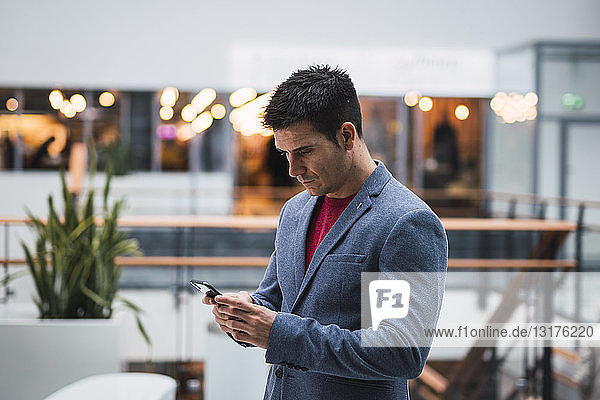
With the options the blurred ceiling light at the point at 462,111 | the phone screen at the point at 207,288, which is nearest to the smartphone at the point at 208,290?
the phone screen at the point at 207,288

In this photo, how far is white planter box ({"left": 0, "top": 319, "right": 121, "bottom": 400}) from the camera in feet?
11.7

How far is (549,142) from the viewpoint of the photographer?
24.5 feet

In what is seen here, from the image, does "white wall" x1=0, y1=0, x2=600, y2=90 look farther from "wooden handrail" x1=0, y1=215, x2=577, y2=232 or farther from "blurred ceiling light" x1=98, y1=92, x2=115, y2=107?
"wooden handrail" x1=0, y1=215, x2=577, y2=232

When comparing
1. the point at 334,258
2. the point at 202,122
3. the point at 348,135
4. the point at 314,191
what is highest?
the point at 202,122

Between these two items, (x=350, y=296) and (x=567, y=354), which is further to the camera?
(x=567, y=354)

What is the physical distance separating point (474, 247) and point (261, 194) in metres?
6.19

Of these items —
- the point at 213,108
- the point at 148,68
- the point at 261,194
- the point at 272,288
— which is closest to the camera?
the point at 272,288

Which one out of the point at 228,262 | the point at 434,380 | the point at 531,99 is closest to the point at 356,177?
the point at 228,262

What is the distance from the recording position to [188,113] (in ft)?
26.7

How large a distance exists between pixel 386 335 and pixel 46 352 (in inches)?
104

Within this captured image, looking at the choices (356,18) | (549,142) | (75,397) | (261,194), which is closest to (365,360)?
(75,397)

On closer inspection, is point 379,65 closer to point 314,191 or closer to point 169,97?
point 169,97

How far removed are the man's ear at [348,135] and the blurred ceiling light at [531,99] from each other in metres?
5.85

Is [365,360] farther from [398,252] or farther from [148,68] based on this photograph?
[148,68]
